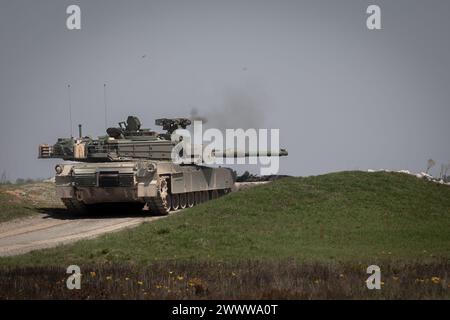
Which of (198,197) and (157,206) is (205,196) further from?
(157,206)

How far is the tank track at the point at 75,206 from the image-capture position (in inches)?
1144

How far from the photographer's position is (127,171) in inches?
1102

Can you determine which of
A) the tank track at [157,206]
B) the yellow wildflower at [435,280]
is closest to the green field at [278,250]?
the yellow wildflower at [435,280]

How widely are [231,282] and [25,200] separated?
2227 centimetres

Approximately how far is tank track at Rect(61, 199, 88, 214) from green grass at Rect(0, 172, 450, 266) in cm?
624

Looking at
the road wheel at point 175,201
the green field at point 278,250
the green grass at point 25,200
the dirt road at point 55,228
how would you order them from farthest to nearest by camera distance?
the road wheel at point 175,201 < the green grass at point 25,200 < the dirt road at point 55,228 < the green field at point 278,250

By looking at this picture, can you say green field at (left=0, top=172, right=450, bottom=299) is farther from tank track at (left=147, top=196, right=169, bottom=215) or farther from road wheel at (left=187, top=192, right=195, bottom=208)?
road wheel at (left=187, top=192, right=195, bottom=208)

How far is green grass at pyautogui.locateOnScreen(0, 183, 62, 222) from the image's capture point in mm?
29263

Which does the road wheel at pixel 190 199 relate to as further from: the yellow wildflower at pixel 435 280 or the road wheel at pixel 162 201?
the yellow wildflower at pixel 435 280

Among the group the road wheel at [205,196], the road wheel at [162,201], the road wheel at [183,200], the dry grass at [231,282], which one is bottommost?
the road wheel at [205,196]

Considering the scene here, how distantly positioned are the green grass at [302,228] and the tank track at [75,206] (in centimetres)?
624


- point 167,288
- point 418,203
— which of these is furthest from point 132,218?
point 167,288
